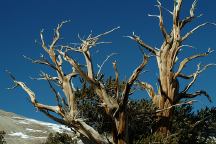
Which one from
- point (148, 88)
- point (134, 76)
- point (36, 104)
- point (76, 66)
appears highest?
Answer: point (148, 88)

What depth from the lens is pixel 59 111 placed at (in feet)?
56.6

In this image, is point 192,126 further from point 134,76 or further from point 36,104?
point 36,104

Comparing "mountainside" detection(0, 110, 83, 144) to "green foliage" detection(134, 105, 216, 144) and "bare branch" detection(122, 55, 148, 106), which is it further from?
"bare branch" detection(122, 55, 148, 106)

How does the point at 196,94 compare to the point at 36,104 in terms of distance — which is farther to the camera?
the point at 196,94

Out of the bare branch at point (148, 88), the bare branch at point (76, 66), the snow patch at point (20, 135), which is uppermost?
the snow patch at point (20, 135)

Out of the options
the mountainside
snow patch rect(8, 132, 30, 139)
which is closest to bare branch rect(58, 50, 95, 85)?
the mountainside

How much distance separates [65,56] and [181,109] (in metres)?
7.97

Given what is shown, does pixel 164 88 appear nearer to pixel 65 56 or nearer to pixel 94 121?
pixel 94 121

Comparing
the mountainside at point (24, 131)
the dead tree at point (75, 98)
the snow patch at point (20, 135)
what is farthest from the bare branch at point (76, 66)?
the snow patch at point (20, 135)

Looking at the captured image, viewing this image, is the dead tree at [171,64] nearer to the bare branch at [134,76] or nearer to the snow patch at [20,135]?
the bare branch at [134,76]

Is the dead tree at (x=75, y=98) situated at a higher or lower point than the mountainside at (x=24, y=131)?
lower

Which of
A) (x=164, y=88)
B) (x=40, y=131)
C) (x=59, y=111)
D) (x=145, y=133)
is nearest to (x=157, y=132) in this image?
(x=145, y=133)

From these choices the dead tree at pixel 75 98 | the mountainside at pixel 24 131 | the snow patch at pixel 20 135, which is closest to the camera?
the dead tree at pixel 75 98

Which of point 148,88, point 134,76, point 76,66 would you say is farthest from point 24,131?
point 134,76
